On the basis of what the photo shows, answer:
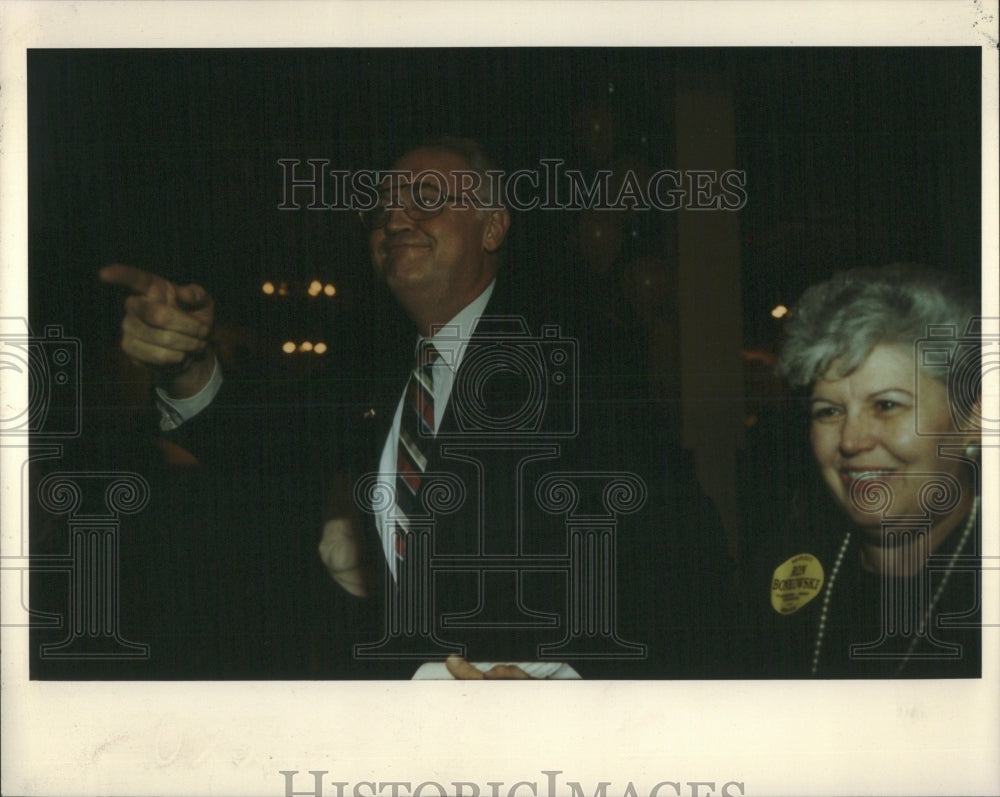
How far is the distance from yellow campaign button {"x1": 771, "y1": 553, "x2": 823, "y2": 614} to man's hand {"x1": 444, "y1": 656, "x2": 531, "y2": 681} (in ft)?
2.21

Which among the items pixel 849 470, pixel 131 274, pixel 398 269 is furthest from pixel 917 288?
pixel 131 274

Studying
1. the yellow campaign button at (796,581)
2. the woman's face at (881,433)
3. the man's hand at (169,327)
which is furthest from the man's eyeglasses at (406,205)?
the yellow campaign button at (796,581)

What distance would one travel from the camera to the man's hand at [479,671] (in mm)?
2803

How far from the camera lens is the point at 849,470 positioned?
9.19ft

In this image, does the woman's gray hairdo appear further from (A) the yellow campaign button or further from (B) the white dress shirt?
(B) the white dress shirt

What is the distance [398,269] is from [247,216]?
1.34 feet

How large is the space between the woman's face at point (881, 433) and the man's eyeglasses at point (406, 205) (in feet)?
3.60

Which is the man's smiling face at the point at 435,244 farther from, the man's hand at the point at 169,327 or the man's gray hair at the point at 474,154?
the man's hand at the point at 169,327

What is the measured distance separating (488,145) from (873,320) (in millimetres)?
1081

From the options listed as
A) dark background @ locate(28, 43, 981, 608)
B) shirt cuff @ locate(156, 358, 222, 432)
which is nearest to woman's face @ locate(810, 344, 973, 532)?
dark background @ locate(28, 43, 981, 608)

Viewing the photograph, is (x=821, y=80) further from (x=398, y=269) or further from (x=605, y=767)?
(x=605, y=767)

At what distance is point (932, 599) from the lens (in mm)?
2820

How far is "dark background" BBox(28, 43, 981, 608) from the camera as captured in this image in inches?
110

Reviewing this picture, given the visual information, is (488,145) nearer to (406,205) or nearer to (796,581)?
(406,205)
